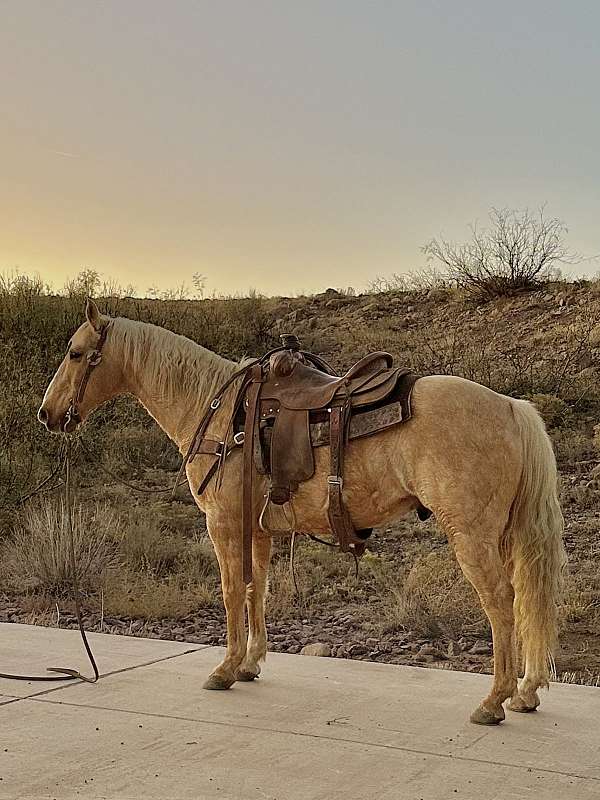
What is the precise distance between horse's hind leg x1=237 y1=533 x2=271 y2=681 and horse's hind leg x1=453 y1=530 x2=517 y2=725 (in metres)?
1.26

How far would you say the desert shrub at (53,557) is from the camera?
884 centimetres

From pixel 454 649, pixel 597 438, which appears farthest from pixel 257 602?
pixel 597 438

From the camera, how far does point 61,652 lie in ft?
19.2

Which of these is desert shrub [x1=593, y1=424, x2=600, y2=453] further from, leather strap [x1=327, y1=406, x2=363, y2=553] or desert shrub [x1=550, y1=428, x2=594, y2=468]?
leather strap [x1=327, y1=406, x2=363, y2=553]

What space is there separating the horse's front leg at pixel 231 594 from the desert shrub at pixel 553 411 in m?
10.4

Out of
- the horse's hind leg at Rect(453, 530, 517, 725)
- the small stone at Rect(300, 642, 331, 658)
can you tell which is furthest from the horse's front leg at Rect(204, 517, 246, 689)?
the small stone at Rect(300, 642, 331, 658)

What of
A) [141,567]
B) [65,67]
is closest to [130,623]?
[141,567]

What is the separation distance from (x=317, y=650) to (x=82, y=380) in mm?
2877

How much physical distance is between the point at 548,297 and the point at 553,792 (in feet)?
61.4

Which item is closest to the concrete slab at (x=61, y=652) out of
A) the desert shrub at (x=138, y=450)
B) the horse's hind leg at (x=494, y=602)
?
the horse's hind leg at (x=494, y=602)

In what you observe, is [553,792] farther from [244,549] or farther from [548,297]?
[548,297]

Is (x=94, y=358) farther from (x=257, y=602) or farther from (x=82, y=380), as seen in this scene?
(x=257, y=602)

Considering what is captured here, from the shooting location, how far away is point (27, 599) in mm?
8328

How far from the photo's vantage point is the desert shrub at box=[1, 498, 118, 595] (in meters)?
8.84
